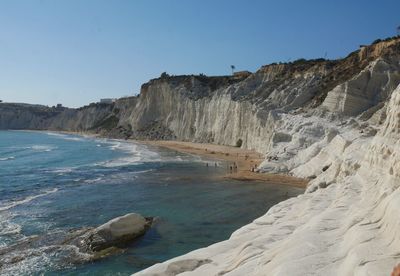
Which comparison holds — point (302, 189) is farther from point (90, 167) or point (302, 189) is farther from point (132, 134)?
point (132, 134)

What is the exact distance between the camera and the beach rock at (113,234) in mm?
20766

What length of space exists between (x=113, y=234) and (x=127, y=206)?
9.43 m

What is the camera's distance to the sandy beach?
1564 inches

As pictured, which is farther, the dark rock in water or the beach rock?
the beach rock

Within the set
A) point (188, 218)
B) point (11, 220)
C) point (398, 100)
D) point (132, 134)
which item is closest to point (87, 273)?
point (188, 218)

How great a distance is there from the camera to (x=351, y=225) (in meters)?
11.5

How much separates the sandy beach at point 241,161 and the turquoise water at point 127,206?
69.9 inches

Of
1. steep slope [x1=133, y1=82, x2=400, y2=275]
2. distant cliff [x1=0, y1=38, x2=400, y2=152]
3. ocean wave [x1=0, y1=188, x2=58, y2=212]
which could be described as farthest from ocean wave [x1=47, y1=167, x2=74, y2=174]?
steep slope [x1=133, y1=82, x2=400, y2=275]

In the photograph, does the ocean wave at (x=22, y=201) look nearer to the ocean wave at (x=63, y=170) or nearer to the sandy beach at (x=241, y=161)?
the ocean wave at (x=63, y=170)

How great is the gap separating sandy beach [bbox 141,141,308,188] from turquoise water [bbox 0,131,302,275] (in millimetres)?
1775

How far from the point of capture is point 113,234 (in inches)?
838

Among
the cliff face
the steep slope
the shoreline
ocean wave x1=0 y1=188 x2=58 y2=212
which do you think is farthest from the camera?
the shoreline

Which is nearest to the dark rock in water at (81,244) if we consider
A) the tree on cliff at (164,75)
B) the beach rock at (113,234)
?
the beach rock at (113,234)

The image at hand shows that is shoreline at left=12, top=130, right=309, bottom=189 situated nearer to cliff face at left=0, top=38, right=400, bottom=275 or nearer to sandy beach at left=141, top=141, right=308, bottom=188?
sandy beach at left=141, top=141, right=308, bottom=188
